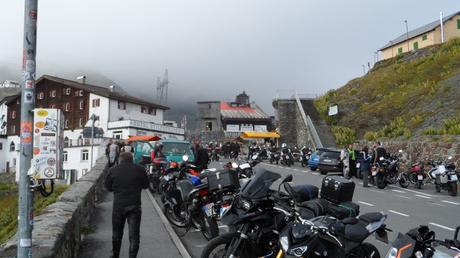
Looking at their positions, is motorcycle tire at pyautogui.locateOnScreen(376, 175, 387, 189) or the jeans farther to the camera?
motorcycle tire at pyautogui.locateOnScreen(376, 175, 387, 189)

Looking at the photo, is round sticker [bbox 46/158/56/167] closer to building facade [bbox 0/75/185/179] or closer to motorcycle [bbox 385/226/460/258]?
motorcycle [bbox 385/226/460/258]

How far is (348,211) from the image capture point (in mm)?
6145

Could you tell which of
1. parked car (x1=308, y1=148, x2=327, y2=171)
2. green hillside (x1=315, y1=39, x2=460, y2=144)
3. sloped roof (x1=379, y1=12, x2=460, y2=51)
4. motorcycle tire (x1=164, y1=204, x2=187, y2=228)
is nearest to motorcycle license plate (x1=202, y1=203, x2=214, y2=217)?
motorcycle tire (x1=164, y1=204, x2=187, y2=228)

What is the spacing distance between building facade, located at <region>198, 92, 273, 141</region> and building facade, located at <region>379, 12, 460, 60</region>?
27.5m

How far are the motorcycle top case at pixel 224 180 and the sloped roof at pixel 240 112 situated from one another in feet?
243

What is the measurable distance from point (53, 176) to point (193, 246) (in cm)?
447

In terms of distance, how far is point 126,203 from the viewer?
7012mm

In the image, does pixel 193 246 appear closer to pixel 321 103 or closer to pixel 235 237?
pixel 235 237

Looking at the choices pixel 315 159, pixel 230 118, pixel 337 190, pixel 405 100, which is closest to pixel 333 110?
pixel 405 100

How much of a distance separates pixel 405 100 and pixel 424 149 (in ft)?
44.7

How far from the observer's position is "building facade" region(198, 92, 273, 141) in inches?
3233

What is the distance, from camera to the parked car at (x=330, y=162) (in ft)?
79.5

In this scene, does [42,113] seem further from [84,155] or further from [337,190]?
[84,155]

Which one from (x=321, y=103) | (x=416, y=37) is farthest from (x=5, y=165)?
(x=416, y=37)
